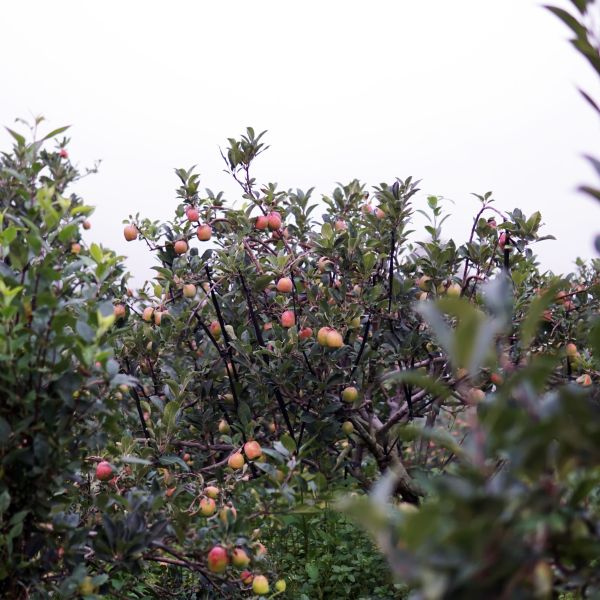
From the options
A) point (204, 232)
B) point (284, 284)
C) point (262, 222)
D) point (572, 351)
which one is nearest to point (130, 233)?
point (204, 232)

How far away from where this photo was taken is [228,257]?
2615 millimetres

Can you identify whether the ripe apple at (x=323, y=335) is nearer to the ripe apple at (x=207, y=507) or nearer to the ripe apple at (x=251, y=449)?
the ripe apple at (x=251, y=449)

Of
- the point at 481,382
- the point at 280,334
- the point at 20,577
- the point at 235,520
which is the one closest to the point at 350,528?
the point at 481,382

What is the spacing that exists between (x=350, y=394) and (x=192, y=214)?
0.95 m

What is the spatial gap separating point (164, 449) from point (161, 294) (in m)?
0.72

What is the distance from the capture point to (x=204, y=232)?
9.12ft

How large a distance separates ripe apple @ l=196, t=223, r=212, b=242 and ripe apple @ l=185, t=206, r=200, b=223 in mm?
55

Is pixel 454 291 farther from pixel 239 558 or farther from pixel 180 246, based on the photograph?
pixel 239 558

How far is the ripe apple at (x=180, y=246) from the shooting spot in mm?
2816

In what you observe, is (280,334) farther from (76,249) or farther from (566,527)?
(566,527)

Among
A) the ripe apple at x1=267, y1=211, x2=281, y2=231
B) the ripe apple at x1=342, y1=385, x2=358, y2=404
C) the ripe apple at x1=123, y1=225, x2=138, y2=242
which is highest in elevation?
the ripe apple at x1=123, y1=225, x2=138, y2=242

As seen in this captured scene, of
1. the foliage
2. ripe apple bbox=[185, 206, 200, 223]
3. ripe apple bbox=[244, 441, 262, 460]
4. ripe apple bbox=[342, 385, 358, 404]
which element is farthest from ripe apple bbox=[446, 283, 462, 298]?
ripe apple bbox=[185, 206, 200, 223]

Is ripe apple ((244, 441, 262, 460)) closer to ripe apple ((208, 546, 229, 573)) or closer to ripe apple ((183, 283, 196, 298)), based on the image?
ripe apple ((208, 546, 229, 573))

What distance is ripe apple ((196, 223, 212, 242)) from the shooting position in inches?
109
